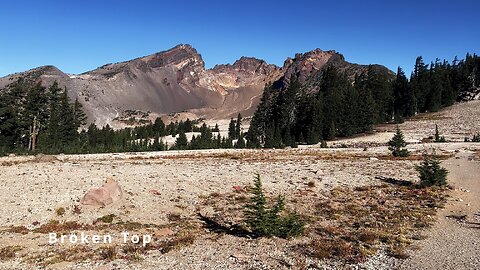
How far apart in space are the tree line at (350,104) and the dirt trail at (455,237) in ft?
202

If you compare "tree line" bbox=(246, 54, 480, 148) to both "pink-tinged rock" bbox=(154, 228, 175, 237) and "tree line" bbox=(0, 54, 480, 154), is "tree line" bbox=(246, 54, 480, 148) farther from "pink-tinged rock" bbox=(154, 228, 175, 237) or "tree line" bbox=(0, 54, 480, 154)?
"pink-tinged rock" bbox=(154, 228, 175, 237)

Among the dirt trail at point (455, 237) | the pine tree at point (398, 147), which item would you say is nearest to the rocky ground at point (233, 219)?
the dirt trail at point (455, 237)

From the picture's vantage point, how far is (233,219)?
23.6 metres

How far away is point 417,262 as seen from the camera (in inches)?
596

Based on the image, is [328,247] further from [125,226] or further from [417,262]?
[125,226]

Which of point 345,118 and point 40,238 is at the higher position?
point 345,118

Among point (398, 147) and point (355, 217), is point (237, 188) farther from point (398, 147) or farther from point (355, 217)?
point (398, 147)

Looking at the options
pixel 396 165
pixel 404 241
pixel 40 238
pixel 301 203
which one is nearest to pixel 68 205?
pixel 40 238

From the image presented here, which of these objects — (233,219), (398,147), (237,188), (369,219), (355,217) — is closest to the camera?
(369,219)

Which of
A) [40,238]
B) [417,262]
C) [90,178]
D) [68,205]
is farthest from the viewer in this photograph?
[90,178]

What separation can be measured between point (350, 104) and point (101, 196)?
8907cm

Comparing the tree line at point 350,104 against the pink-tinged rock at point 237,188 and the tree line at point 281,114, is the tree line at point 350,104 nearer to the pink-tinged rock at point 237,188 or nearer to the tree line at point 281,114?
the tree line at point 281,114

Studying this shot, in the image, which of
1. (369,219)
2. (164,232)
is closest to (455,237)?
(369,219)

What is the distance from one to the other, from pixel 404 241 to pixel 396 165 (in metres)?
30.5
